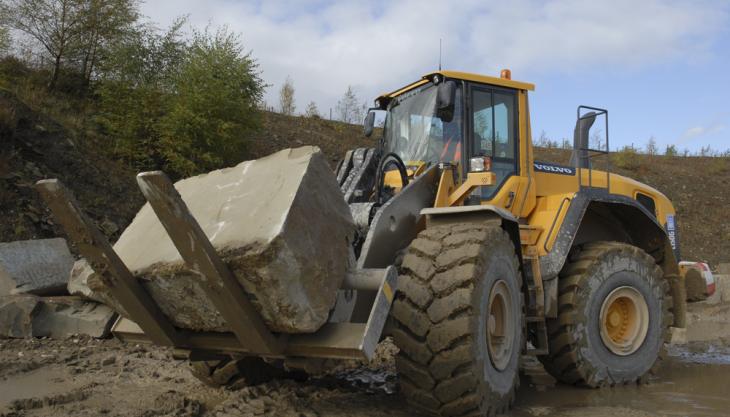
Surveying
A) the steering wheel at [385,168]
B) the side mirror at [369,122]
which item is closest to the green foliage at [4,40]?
the side mirror at [369,122]

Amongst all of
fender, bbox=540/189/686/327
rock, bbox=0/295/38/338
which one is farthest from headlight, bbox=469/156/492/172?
rock, bbox=0/295/38/338

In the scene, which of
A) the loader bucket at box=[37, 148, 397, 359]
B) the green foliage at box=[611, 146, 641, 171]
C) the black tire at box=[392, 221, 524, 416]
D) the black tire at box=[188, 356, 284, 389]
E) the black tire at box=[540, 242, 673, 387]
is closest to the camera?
the loader bucket at box=[37, 148, 397, 359]

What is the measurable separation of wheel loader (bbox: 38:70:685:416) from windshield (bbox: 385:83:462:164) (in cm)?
2

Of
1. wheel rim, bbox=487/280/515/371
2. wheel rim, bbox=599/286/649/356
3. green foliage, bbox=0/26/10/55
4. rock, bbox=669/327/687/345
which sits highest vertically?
green foliage, bbox=0/26/10/55

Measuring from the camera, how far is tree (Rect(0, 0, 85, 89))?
16.9 metres

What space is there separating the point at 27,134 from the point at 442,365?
11.4m

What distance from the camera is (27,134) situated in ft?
41.1

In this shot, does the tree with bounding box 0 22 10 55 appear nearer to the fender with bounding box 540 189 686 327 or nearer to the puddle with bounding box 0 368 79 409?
the puddle with bounding box 0 368 79 409

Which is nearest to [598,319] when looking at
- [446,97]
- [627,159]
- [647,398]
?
[647,398]

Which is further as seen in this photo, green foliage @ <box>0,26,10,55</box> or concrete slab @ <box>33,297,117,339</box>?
green foliage @ <box>0,26,10,55</box>

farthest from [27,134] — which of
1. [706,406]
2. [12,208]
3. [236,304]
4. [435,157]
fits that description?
[706,406]

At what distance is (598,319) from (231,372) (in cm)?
320

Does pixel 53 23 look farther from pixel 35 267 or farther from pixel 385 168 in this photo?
pixel 385 168

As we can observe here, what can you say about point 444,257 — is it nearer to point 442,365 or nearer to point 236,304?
point 442,365
